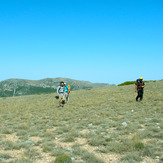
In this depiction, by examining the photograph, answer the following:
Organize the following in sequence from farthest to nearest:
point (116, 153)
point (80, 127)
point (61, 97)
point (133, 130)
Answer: point (61, 97) → point (80, 127) → point (133, 130) → point (116, 153)

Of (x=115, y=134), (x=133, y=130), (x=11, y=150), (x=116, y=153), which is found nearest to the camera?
(x=116, y=153)

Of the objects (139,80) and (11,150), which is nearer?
(11,150)

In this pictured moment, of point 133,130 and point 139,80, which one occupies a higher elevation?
point 139,80

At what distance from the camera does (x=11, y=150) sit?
728 cm

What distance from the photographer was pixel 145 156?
622 cm

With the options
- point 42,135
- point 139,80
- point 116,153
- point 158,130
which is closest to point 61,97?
point 139,80

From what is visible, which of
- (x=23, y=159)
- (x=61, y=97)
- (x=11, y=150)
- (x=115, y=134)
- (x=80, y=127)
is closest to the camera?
(x=23, y=159)

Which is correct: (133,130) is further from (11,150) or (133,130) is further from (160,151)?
(11,150)

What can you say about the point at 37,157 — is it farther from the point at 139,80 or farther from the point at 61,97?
the point at 139,80

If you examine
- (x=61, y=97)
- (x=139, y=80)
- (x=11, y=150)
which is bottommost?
(x=11, y=150)

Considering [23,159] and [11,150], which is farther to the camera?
[11,150]

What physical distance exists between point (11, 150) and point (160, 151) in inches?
216

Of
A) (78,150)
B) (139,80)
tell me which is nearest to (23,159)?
(78,150)

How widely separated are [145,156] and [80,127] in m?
5.21
